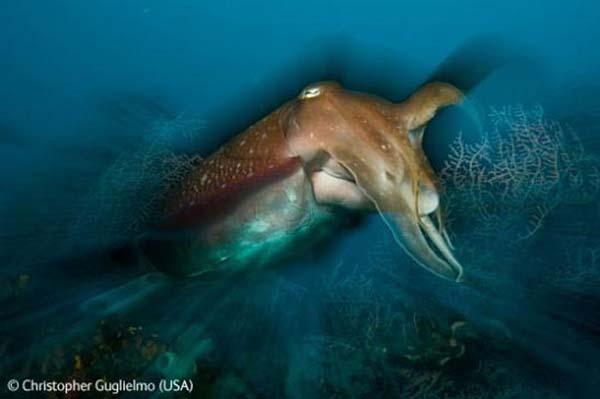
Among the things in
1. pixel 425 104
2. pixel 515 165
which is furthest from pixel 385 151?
pixel 515 165

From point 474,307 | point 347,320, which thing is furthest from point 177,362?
point 474,307

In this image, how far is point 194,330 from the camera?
4219mm

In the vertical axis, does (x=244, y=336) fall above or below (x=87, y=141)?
below

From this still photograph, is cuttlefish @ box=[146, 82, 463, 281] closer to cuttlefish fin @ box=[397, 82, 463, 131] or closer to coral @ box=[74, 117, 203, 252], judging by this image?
cuttlefish fin @ box=[397, 82, 463, 131]

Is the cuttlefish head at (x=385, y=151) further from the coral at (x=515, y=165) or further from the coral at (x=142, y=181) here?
the coral at (x=142, y=181)

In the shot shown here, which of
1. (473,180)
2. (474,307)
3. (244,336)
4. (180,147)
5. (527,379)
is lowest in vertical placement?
(527,379)

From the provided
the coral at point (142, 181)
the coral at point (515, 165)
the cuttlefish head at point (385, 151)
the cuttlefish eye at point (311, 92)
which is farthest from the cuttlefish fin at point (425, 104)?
the coral at point (142, 181)

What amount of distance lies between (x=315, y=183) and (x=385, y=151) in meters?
0.48

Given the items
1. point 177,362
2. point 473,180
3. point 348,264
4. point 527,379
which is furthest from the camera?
point 348,264

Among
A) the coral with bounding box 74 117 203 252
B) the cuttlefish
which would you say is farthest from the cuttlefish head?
the coral with bounding box 74 117 203 252

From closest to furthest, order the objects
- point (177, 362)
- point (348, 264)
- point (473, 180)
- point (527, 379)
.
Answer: point (473, 180) → point (177, 362) → point (527, 379) → point (348, 264)

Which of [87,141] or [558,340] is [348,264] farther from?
[87,141]

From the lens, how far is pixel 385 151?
2.43 meters

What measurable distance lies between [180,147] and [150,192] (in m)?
0.42
